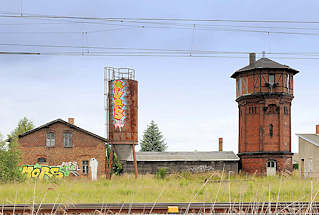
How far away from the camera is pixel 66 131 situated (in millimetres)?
33500

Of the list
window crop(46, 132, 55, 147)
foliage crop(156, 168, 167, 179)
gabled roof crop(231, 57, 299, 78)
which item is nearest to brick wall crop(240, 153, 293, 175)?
gabled roof crop(231, 57, 299, 78)

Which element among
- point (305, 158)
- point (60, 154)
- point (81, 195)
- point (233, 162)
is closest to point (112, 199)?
point (81, 195)

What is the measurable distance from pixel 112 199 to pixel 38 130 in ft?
66.5

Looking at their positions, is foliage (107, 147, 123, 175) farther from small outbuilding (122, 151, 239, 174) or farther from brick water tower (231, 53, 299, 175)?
brick water tower (231, 53, 299, 175)

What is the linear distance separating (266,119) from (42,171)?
2035 cm

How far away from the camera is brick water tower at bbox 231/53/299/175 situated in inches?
1375

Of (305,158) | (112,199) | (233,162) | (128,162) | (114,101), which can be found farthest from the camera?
(305,158)

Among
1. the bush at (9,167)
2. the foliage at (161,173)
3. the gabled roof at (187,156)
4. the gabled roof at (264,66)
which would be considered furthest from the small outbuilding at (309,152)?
the bush at (9,167)

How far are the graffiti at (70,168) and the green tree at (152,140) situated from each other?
19843mm

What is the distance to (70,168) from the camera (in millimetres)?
33000

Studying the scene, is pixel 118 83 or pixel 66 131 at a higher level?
pixel 118 83

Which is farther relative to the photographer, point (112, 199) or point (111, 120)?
point (111, 120)

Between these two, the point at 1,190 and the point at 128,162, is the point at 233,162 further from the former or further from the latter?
the point at 1,190

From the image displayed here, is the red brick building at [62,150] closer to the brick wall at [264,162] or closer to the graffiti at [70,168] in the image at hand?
the graffiti at [70,168]
